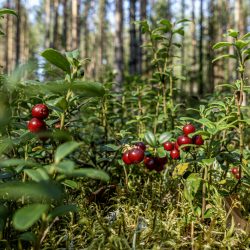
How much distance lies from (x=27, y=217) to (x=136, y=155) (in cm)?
119

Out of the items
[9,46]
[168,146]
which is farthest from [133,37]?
[9,46]

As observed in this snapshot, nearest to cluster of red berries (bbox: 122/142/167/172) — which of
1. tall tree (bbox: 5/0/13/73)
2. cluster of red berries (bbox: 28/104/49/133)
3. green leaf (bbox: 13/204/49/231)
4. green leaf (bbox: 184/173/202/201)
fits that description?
green leaf (bbox: 184/173/202/201)

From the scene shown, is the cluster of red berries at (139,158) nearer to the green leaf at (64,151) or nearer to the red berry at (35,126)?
the red berry at (35,126)

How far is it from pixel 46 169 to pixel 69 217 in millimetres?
947

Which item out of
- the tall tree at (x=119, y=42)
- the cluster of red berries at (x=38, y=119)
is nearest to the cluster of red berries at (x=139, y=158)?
the cluster of red berries at (x=38, y=119)

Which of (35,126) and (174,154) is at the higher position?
(35,126)

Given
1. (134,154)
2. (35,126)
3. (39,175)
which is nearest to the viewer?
(39,175)

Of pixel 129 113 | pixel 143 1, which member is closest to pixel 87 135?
pixel 129 113

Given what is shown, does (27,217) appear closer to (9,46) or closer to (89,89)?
(89,89)

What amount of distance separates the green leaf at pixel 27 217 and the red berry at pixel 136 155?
1.10 metres

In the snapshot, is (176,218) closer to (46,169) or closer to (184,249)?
(184,249)

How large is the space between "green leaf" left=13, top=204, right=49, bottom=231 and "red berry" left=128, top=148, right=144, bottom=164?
→ 110cm

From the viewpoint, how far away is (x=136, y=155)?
2250 mm

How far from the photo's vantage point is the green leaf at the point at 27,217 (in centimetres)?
108
